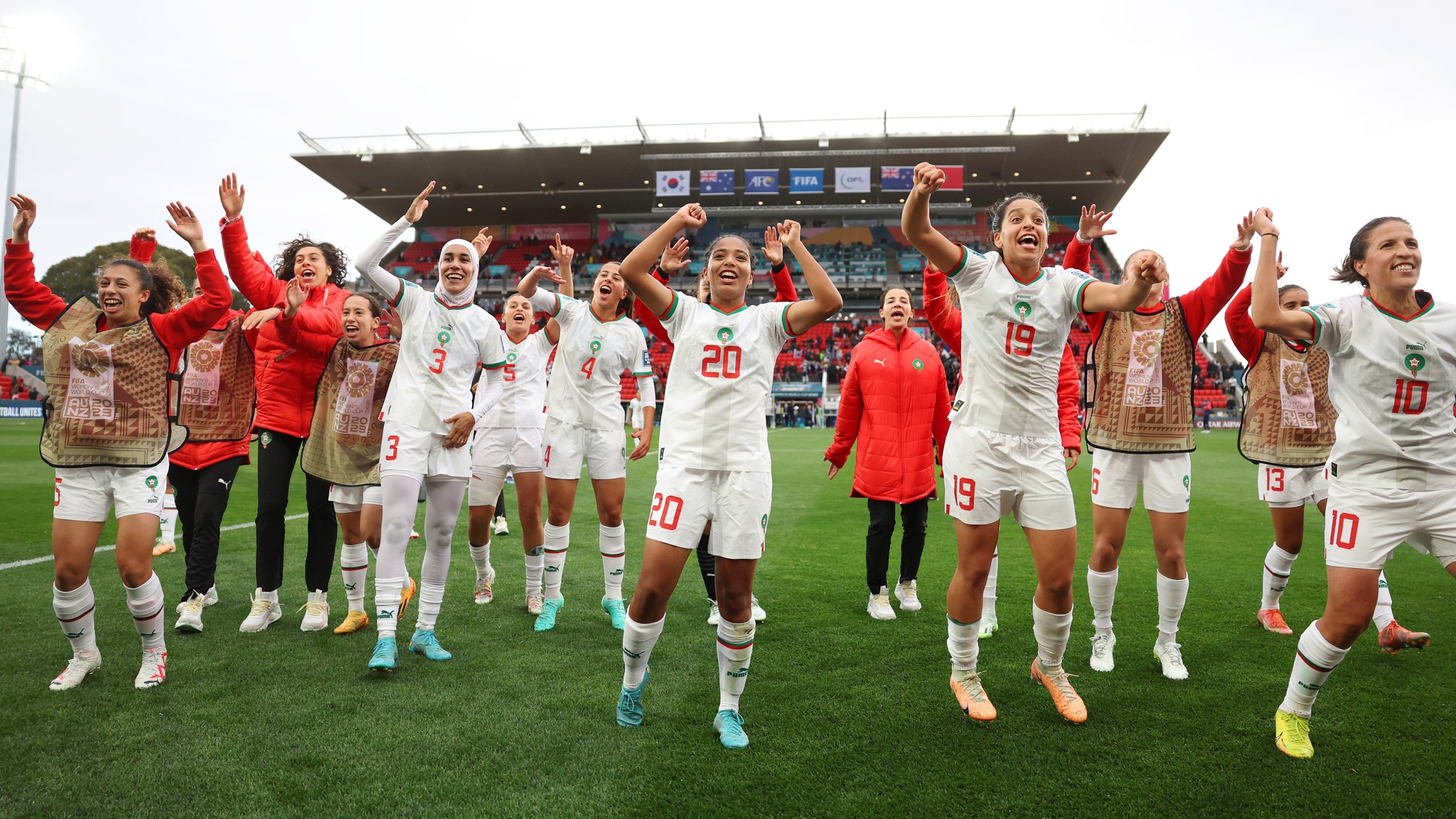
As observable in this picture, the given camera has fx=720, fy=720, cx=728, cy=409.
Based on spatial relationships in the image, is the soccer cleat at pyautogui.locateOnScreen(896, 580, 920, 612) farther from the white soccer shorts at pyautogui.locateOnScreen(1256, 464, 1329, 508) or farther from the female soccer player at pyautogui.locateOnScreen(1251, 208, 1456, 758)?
the female soccer player at pyautogui.locateOnScreen(1251, 208, 1456, 758)

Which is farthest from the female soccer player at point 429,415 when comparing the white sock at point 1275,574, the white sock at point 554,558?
the white sock at point 1275,574

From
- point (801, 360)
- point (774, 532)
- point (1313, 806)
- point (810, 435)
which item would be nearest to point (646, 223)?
point (801, 360)

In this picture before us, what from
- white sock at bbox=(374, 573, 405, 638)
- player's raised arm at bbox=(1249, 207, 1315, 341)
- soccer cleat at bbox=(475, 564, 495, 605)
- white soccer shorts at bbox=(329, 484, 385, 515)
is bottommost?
soccer cleat at bbox=(475, 564, 495, 605)

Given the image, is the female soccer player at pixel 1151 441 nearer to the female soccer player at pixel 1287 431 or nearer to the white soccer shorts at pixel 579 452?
the female soccer player at pixel 1287 431

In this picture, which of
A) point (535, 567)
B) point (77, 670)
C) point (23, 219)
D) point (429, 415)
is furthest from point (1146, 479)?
point (23, 219)

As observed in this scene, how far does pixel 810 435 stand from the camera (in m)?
28.8

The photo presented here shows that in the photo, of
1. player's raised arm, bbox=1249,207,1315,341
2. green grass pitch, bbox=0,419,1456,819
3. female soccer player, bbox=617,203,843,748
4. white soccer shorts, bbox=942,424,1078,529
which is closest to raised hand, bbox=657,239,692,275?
female soccer player, bbox=617,203,843,748

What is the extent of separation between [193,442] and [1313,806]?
251 inches

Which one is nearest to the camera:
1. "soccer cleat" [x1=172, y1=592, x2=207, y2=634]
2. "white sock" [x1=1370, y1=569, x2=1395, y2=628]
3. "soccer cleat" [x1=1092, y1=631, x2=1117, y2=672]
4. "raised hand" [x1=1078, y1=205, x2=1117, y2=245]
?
"raised hand" [x1=1078, y1=205, x2=1117, y2=245]

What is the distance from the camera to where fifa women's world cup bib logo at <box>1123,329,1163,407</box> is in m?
4.20

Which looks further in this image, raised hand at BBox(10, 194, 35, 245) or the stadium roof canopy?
the stadium roof canopy

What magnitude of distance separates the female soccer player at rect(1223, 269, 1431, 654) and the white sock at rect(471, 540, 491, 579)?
5424 millimetres

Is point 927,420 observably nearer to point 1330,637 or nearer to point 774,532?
point 1330,637

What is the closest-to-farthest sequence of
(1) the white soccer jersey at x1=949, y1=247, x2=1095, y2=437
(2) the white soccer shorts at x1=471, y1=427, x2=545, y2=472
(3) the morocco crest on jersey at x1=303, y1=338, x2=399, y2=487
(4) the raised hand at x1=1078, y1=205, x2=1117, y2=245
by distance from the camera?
1. (1) the white soccer jersey at x1=949, y1=247, x2=1095, y2=437
2. (4) the raised hand at x1=1078, y1=205, x2=1117, y2=245
3. (3) the morocco crest on jersey at x1=303, y1=338, x2=399, y2=487
4. (2) the white soccer shorts at x1=471, y1=427, x2=545, y2=472
